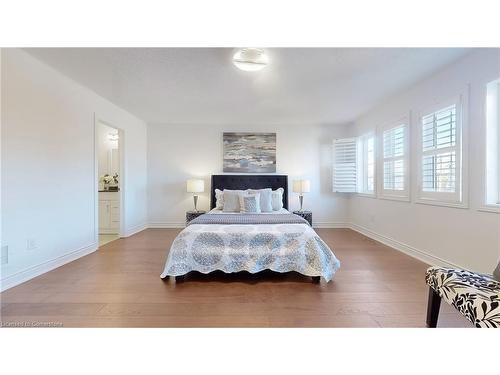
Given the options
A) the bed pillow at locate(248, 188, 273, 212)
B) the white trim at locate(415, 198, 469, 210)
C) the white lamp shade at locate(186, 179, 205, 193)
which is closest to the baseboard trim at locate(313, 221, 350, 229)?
the bed pillow at locate(248, 188, 273, 212)

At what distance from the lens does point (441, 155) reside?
2871mm

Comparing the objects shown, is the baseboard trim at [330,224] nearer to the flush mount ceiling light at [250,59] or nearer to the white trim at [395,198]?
the white trim at [395,198]

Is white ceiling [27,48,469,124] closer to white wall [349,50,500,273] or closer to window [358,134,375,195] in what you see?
white wall [349,50,500,273]

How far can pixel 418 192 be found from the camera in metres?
3.25

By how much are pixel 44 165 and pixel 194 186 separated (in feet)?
8.35

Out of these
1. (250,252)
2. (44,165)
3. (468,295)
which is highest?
(44,165)

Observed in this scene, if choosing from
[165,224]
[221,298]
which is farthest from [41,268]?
[165,224]

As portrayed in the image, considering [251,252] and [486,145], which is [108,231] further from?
→ [486,145]

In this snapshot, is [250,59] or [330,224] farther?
[330,224]

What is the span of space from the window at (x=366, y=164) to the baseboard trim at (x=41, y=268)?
501 centimetres
